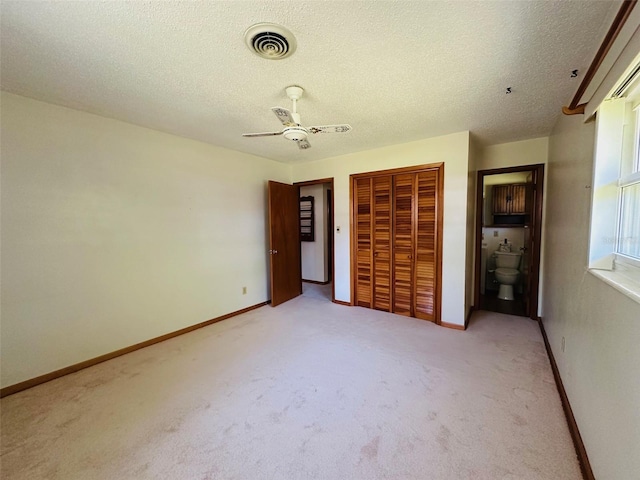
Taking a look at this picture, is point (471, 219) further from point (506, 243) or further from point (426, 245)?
point (506, 243)

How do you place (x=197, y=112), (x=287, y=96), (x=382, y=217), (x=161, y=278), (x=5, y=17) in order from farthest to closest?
(x=382, y=217) < (x=161, y=278) < (x=197, y=112) < (x=287, y=96) < (x=5, y=17)

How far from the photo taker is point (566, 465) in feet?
4.42

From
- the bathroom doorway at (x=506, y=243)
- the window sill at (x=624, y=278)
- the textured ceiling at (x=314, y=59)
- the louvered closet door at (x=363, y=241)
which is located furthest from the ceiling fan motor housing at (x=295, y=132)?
Result: the bathroom doorway at (x=506, y=243)

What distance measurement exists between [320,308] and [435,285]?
1.64m

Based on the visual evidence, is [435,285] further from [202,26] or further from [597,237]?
[202,26]

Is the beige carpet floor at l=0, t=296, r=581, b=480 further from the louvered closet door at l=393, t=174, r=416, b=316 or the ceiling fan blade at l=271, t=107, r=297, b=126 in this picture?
the ceiling fan blade at l=271, t=107, r=297, b=126

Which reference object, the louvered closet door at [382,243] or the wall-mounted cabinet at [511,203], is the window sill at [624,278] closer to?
the louvered closet door at [382,243]

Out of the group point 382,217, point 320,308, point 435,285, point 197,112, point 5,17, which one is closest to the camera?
point 5,17

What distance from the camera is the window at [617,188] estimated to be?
130 cm

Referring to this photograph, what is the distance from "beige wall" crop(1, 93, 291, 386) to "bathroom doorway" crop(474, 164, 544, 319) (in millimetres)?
3642

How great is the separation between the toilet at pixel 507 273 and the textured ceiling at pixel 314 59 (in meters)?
2.35

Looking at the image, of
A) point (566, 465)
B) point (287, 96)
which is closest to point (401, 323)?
point (566, 465)

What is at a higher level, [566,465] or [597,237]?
[597,237]

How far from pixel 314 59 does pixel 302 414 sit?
7.52ft
